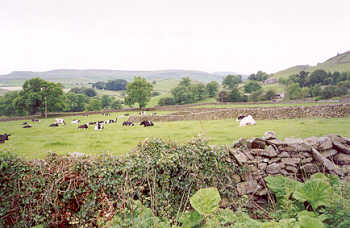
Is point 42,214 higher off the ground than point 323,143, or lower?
lower

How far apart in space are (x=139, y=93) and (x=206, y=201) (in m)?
46.7

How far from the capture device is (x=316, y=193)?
132 inches

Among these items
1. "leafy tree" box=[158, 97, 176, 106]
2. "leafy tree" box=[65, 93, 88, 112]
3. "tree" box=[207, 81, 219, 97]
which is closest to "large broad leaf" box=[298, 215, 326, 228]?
"leafy tree" box=[65, 93, 88, 112]

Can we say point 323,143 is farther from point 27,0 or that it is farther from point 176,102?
point 176,102

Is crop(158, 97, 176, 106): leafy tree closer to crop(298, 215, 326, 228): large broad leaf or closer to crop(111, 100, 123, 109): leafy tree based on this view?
crop(111, 100, 123, 109): leafy tree

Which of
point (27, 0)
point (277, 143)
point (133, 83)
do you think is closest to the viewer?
point (277, 143)

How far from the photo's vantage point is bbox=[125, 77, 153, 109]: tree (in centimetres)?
4778

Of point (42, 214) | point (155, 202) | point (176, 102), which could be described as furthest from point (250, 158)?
point (176, 102)

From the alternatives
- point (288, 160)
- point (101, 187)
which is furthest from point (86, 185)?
point (288, 160)

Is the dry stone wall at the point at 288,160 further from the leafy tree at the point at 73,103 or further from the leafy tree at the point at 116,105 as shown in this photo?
the leafy tree at the point at 116,105

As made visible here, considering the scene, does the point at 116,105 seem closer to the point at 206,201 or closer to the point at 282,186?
the point at 282,186

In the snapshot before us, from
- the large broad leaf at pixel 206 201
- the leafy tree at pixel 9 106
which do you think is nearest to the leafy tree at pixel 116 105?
the leafy tree at pixel 9 106

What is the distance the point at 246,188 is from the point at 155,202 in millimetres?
2348

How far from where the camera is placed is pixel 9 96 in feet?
43.0
